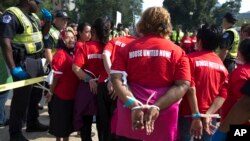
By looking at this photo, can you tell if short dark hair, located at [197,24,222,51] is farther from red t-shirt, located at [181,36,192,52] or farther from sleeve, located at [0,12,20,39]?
red t-shirt, located at [181,36,192,52]

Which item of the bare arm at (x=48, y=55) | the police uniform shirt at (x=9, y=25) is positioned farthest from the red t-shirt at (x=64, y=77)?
the bare arm at (x=48, y=55)

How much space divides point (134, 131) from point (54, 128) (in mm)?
2147

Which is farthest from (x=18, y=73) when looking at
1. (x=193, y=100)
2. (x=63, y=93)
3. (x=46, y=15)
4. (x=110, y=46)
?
(x=193, y=100)

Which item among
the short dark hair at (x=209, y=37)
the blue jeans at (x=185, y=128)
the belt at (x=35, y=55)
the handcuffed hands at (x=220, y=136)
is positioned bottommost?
the blue jeans at (x=185, y=128)

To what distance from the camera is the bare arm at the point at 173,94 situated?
2.87m

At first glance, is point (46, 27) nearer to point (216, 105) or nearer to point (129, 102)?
point (216, 105)

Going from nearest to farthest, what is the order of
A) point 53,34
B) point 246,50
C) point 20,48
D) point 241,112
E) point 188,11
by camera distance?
point 241,112 → point 246,50 → point 20,48 → point 53,34 → point 188,11

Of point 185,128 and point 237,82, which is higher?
point 237,82

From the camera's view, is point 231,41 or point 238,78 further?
point 231,41

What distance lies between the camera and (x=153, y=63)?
9.53 feet

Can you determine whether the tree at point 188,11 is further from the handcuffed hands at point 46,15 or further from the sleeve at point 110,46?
the sleeve at point 110,46

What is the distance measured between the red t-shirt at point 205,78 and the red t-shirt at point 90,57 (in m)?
1.27

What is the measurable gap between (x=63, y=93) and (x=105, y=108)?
0.66 meters

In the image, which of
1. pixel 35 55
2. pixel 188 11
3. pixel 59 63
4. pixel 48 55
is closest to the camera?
pixel 59 63
